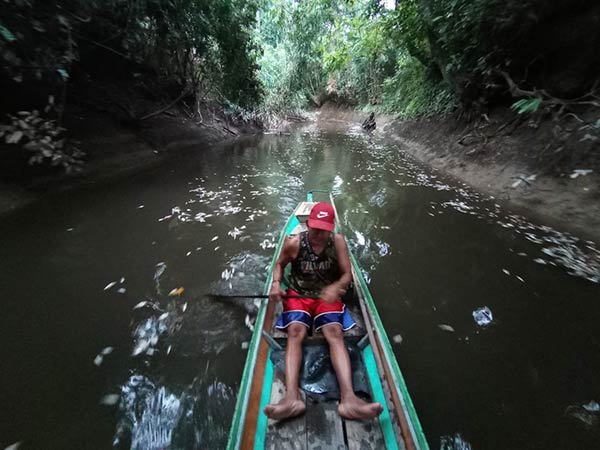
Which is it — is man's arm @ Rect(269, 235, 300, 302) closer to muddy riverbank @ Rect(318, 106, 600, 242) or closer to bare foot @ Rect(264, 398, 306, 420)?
bare foot @ Rect(264, 398, 306, 420)

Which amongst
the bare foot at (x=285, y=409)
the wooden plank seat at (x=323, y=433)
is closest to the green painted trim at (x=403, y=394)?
the wooden plank seat at (x=323, y=433)

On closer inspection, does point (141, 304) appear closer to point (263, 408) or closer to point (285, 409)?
point (263, 408)

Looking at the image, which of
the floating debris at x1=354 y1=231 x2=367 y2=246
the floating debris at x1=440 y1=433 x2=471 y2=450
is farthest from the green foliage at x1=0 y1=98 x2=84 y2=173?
the floating debris at x1=440 y1=433 x2=471 y2=450

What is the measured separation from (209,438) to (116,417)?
0.92 m

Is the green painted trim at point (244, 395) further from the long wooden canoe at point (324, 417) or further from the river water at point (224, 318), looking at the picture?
the river water at point (224, 318)

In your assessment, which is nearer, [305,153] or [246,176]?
[246,176]

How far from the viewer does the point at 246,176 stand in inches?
433

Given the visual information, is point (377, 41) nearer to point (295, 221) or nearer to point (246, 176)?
point (246, 176)

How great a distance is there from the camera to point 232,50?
12266 mm

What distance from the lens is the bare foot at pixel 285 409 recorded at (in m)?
2.16

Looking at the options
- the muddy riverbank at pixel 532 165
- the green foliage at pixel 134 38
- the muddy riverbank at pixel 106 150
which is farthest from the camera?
the muddy riverbank at pixel 106 150

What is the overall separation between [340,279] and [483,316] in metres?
2.31

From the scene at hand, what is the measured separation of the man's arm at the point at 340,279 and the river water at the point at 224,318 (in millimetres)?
1095

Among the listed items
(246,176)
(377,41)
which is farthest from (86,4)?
(377,41)
